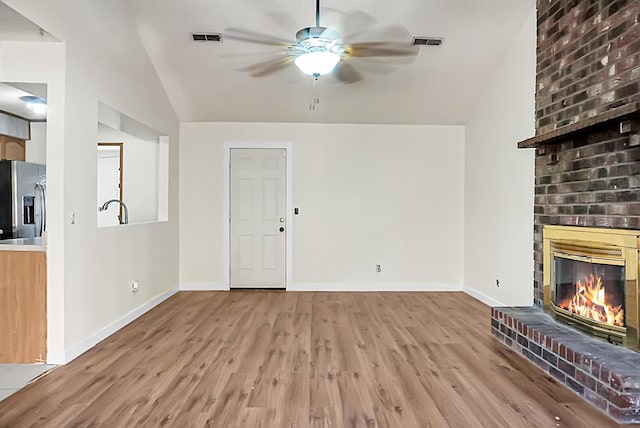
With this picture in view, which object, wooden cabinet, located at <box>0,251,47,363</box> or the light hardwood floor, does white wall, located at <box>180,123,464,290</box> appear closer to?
the light hardwood floor

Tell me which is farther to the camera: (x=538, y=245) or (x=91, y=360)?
(x=538, y=245)

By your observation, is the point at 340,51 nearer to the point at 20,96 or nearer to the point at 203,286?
the point at 20,96

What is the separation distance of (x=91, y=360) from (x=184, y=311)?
1603mm

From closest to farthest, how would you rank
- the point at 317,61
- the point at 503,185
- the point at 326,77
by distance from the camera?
1. the point at 317,61
2. the point at 503,185
3. the point at 326,77

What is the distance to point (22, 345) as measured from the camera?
10.5 ft

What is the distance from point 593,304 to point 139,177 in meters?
5.60

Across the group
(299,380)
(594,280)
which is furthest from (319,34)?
(594,280)

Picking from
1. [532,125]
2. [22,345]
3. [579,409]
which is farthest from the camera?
[532,125]

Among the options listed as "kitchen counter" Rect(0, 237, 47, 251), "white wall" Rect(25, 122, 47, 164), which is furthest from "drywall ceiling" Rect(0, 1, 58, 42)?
"white wall" Rect(25, 122, 47, 164)

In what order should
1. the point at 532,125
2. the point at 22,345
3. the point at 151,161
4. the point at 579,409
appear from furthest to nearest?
the point at 151,161, the point at 532,125, the point at 22,345, the point at 579,409

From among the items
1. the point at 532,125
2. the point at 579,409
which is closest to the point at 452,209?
the point at 532,125

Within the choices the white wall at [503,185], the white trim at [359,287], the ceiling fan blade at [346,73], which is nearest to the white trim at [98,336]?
the white trim at [359,287]

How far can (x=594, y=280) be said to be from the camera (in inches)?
122

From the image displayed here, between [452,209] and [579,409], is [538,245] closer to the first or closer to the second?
[579,409]
